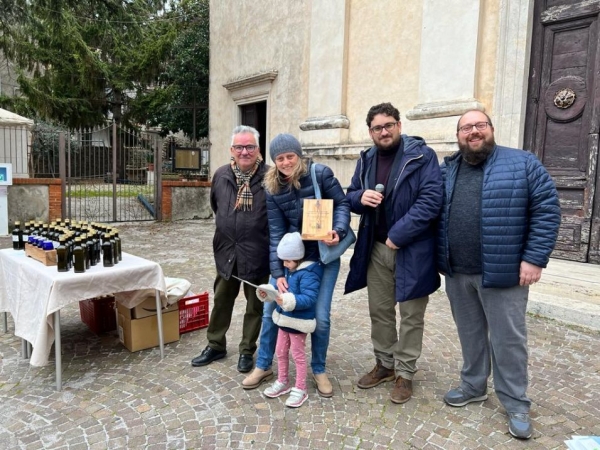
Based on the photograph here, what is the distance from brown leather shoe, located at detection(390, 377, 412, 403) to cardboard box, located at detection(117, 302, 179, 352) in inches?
82.1

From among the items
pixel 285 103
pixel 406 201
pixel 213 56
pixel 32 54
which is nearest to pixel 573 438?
pixel 406 201

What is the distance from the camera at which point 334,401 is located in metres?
3.12

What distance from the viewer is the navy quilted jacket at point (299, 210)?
3041 mm

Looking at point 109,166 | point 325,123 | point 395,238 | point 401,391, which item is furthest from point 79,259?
point 109,166

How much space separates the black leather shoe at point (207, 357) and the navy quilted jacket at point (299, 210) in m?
1.06

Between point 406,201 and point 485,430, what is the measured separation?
1.51 m


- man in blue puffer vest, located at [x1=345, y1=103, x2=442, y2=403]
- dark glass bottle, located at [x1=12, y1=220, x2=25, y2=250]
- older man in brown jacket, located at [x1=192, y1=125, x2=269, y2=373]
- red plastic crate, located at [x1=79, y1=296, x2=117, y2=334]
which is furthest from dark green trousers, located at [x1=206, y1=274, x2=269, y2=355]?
dark glass bottle, located at [x1=12, y1=220, x2=25, y2=250]

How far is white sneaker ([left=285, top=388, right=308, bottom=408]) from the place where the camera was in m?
3.02

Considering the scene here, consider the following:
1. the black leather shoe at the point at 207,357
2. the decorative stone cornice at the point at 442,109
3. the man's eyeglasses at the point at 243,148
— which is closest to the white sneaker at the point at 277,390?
the black leather shoe at the point at 207,357

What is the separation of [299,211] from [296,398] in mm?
1274

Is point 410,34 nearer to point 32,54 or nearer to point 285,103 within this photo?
point 285,103

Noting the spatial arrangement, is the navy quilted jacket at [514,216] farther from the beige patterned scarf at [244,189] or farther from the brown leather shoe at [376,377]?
the beige patterned scarf at [244,189]

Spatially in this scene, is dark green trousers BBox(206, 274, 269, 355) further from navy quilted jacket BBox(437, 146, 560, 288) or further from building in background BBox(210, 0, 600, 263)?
building in background BBox(210, 0, 600, 263)

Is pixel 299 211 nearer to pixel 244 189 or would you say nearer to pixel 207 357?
pixel 244 189
